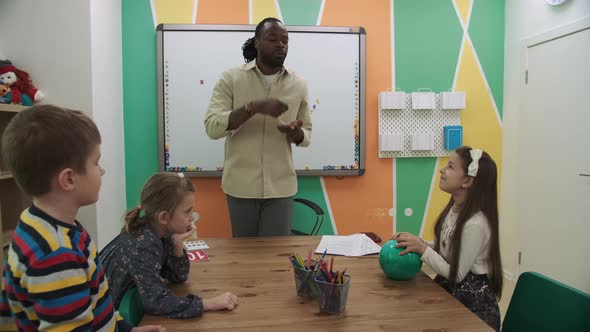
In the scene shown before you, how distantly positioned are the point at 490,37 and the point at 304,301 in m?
3.09

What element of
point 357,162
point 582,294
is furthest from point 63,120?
point 357,162

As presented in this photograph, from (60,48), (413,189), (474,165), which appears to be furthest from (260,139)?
(413,189)

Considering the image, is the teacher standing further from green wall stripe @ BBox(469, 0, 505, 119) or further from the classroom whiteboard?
green wall stripe @ BBox(469, 0, 505, 119)

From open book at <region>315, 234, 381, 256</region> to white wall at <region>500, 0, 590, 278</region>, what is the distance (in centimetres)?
209

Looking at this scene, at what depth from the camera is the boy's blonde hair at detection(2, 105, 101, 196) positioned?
86 cm

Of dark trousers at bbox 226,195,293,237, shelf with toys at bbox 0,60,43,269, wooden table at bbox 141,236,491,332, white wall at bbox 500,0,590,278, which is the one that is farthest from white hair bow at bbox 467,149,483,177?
shelf with toys at bbox 0,60,43,269

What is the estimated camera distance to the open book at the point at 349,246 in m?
1.73

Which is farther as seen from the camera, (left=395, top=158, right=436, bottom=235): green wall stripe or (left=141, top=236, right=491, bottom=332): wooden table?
(left=395, top=158, right=436, bottom=235): green wall stripe

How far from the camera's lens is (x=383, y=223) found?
138 inches

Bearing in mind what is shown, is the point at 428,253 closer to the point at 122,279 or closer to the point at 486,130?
the point at 122,279

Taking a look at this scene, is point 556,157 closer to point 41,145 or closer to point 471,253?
point 471,253

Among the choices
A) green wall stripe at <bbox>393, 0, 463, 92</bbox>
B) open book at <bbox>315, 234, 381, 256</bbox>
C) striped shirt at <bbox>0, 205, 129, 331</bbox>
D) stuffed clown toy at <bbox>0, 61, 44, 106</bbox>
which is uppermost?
green wall stripe at <bbox>393, 0, 463, 92</bbox>

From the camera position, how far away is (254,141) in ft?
7.59

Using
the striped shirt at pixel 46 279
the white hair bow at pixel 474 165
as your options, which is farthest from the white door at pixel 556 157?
the striped shirt at pixel 46 279
